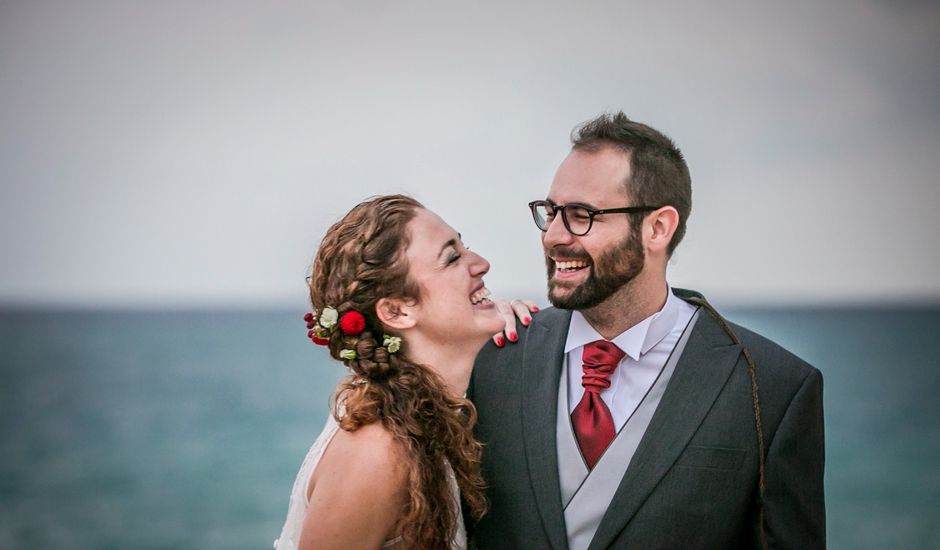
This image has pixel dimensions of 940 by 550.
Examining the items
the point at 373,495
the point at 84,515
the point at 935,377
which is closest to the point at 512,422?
the point at 373,495

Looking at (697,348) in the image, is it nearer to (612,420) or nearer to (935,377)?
(612,420)

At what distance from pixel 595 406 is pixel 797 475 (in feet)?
1.72

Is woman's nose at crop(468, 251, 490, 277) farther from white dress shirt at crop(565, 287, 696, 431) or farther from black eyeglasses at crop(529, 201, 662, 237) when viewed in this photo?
white dress shirt at crop(565, 287, 696, 431)

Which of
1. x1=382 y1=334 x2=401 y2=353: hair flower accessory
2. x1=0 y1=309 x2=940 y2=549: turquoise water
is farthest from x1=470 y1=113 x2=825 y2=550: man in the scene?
x1=0 y1=309 x2=940 y2=549: turquoise water

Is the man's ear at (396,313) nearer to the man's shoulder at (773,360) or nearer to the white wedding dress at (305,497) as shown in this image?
the white wedding dress at (305,497)

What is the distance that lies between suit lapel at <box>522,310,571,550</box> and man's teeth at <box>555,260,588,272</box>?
0.18 metres

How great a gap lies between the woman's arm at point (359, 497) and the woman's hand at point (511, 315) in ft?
1.87

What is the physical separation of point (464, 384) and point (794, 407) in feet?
2.82

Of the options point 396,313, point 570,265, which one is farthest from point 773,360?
point 396,313

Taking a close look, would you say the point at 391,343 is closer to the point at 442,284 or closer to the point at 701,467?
the point at 442,284

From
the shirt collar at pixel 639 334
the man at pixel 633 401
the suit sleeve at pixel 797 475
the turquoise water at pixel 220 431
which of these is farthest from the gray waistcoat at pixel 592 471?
the turquoise water at pixel 220 431

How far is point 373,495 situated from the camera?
211 centimetres

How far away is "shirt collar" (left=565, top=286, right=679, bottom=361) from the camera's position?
2465mm

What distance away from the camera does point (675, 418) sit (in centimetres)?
228
